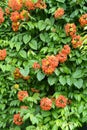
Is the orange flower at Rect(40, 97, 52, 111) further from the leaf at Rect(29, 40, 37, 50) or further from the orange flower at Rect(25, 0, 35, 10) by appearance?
the orange flower at Rect(25, 0, 35, 10)

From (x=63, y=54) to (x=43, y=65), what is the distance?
0.22m

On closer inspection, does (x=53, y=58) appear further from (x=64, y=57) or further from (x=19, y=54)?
(x=19, y=54)

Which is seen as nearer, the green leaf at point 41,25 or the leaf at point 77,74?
the leaf at point 77,74

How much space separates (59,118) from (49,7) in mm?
1097

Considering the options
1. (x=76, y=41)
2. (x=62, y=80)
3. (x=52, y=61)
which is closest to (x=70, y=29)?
(x=76, y=41)

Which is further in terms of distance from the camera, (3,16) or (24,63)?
(3,16)

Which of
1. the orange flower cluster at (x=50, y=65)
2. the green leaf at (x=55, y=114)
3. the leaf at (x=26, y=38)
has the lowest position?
the green leaf at (x=55, y=114)

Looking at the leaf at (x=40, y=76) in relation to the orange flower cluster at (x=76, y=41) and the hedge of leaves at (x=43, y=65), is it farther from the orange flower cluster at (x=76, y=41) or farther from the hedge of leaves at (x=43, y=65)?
the orange flower cluster at (x=76, y=41)

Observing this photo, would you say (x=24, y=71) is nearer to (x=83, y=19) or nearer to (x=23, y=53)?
(x=23, y=53)

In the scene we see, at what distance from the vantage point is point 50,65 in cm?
325

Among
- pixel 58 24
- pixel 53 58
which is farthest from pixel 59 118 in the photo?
pixel 58 24

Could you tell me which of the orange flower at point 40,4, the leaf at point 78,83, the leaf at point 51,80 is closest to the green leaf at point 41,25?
the orange flower at point 40,4

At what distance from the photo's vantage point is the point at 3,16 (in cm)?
377

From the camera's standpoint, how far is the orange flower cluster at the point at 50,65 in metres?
3.25
